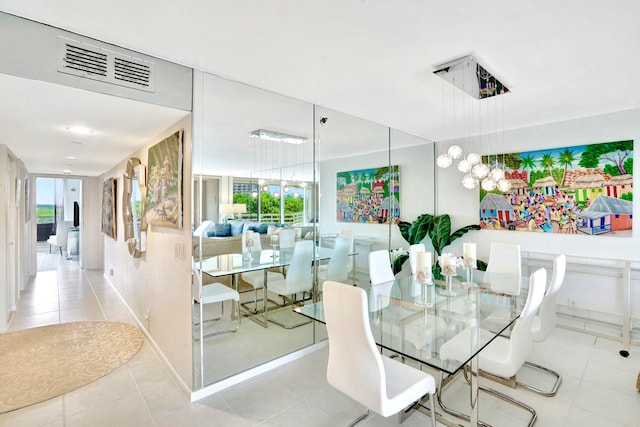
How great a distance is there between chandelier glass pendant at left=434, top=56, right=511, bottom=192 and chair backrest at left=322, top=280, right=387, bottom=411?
4.91ft

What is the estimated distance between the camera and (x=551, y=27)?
1.81 metres

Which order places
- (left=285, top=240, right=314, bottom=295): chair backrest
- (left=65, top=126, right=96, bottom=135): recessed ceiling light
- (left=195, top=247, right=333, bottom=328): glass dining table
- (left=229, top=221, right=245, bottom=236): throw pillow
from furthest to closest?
(left=285, top=240, right=314, bottom=295): chair backrest < (left=65, top=126, right=96, bottom=135): recessed ceiling light < (left=229, top=221, right=245, bottom=236): throw pillow < (left=195, top=247, right=333, bottom=328): glass dining table

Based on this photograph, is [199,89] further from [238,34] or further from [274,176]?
[274,176]

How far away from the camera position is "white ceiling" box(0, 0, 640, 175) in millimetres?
1627

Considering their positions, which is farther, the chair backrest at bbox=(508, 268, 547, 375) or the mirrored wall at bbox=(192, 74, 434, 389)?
the mirrored wall at bbox=(192, 74, 434, 389)

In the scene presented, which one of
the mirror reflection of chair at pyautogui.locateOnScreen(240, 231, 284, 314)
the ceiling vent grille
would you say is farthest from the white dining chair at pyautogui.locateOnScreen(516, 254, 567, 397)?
the ceiling vent grille

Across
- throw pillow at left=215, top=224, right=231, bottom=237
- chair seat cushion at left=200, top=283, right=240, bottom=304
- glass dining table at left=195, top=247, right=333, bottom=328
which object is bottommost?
chair seat cushion at left=200, top=283, right=240, bottom=304

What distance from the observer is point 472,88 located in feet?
8.70

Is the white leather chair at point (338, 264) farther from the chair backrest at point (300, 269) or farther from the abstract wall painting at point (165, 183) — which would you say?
the abstract wall painting at point (165, 183)

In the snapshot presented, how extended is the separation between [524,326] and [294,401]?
1.67 m

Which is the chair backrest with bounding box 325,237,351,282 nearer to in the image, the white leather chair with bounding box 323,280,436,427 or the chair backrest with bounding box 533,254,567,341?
the white leather chair with bounding box 323,280,436,427

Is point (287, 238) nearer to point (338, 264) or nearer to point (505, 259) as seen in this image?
point (338, 264)

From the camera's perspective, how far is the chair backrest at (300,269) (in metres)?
3.17

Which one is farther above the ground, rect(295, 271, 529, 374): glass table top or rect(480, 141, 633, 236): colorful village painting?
rect(480, 141, 633, 236): colorful village painting
